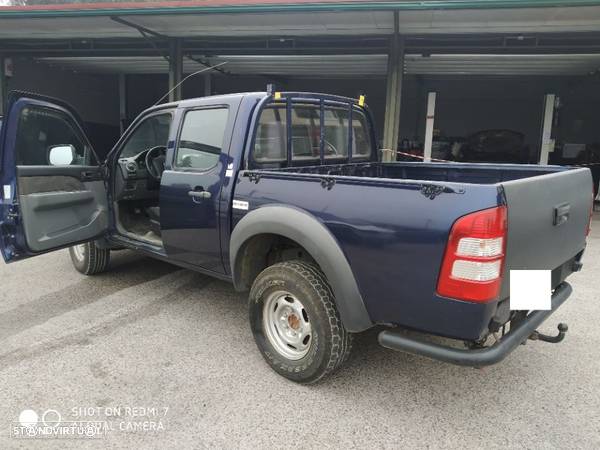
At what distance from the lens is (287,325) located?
9.91 feet

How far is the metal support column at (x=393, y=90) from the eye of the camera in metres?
9.46

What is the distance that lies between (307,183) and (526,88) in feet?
52.9

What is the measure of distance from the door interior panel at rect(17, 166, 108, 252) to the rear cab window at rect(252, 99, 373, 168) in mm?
1869

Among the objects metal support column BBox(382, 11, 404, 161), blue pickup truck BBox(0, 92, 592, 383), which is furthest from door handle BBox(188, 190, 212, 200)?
metal support column BBox(382, 11, 404, 161)

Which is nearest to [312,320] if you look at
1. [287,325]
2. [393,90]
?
[287,325]

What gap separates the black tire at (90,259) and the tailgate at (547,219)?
402 cm

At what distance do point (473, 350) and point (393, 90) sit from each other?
330 inches

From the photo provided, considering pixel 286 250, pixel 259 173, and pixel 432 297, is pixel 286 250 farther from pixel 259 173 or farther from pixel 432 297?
pixel 432 297

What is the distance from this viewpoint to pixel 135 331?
3.61 metres

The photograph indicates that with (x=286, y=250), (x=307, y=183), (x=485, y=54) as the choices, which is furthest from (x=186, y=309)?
(x=485, y=54)

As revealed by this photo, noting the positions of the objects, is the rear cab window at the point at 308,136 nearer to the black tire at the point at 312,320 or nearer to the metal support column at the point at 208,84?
the black tire at the point at 312,320

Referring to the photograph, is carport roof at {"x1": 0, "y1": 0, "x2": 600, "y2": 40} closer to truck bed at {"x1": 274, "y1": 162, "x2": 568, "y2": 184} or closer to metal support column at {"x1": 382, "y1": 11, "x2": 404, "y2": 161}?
metal support column at {"x1": 382, "y1": 11, "x2": 404, "y2": 161}

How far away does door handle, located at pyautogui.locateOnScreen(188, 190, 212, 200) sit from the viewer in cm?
341

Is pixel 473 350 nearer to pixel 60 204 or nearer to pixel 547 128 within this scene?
pixel 60 204
